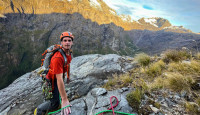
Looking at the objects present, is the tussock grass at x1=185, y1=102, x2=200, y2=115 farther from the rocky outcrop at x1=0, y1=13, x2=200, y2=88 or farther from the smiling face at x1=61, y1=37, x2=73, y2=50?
the rocky outcrop at x1=0, y1=13, x2=200, y2=88

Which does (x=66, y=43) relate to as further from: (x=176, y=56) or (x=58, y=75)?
(x=176, y=56)

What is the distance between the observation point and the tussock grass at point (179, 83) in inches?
119

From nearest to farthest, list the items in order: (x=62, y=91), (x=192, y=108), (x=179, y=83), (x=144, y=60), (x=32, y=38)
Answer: (x=192, y=108)
(x=62, y=91)
(x=179, y=83)
(x=144, y=60)
(x=32, y=38)

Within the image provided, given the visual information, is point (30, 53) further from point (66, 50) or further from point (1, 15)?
point (66, 50)

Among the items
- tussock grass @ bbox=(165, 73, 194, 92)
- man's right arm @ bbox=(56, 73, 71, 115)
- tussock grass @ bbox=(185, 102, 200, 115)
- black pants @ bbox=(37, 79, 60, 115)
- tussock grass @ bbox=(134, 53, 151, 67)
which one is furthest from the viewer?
tussock grass @ bbox=(134, 53, 151, 67)

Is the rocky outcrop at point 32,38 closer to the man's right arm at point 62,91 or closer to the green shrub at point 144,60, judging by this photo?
the green shrub at point 144,60

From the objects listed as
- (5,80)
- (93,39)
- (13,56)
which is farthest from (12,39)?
(93,39)

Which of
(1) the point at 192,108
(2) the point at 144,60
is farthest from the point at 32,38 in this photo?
(1) the point at 192,108

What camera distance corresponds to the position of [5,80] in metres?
112

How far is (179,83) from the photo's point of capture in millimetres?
3174

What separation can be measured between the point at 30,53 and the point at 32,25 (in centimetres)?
5178

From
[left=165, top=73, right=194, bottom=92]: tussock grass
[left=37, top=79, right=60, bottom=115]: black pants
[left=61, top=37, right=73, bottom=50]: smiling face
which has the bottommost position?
[left=37, top=79, right=60, bottom=115]: black pants

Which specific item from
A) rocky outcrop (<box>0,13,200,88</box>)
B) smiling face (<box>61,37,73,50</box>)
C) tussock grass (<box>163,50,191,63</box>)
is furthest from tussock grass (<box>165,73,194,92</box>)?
rocky outcrop (<box>0,13,200,88</box>)

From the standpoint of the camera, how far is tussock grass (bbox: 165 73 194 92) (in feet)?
9.88
